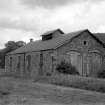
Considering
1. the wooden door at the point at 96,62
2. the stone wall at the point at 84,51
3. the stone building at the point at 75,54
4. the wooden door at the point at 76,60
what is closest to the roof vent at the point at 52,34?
the stone building at the point at 75,54

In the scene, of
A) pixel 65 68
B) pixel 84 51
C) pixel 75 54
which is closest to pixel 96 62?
pixel 84 51

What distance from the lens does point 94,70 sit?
32094 mm

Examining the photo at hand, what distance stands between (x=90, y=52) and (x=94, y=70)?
A: 2.32 m

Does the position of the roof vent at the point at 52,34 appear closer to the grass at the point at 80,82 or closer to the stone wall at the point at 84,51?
the stone wall at the point at 84,51

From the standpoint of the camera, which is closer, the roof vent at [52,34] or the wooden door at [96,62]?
the wooden door at [96,62]

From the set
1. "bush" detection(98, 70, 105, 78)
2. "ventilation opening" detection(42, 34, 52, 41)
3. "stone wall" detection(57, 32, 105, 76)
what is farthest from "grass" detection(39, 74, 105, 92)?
"ventilation opening" detection(42, 34, 52, 41)

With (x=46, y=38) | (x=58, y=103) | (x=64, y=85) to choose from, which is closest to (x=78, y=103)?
(x=58, y=103)

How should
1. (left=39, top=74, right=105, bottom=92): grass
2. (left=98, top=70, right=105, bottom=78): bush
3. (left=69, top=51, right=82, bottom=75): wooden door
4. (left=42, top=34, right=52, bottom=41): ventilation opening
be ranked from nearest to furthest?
(left=39, top=74, right=105, bottom=92): grass
(left=98, top=70, right=105, bottom=78): bush
(left=69, top=51, right=82, bottom=75): wooden door
(left=42, top=34, right=52, bottom=41): ventilation opening

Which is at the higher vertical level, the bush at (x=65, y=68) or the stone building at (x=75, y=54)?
the stone building at (x=75, y=54)

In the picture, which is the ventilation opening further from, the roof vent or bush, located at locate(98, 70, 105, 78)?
bush, located at locate(98, 70, 105, 78)

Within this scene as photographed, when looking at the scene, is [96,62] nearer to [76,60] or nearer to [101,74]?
[76,60]

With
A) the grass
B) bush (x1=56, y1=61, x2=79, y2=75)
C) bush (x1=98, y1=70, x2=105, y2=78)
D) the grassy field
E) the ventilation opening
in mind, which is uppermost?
the ventilation opening

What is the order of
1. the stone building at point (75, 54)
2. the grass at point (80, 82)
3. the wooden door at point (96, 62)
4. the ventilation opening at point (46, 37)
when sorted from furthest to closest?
the ventilation opening at point (46, 37)
the wooden door at point (96, 62)
the stone building at point (75, 54)
the grass at point (80, 82)

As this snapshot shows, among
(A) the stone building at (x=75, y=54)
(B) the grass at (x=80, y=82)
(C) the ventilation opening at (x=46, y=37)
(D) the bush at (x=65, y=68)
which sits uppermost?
(C) the ventilation opening at (x=46, y=37)
